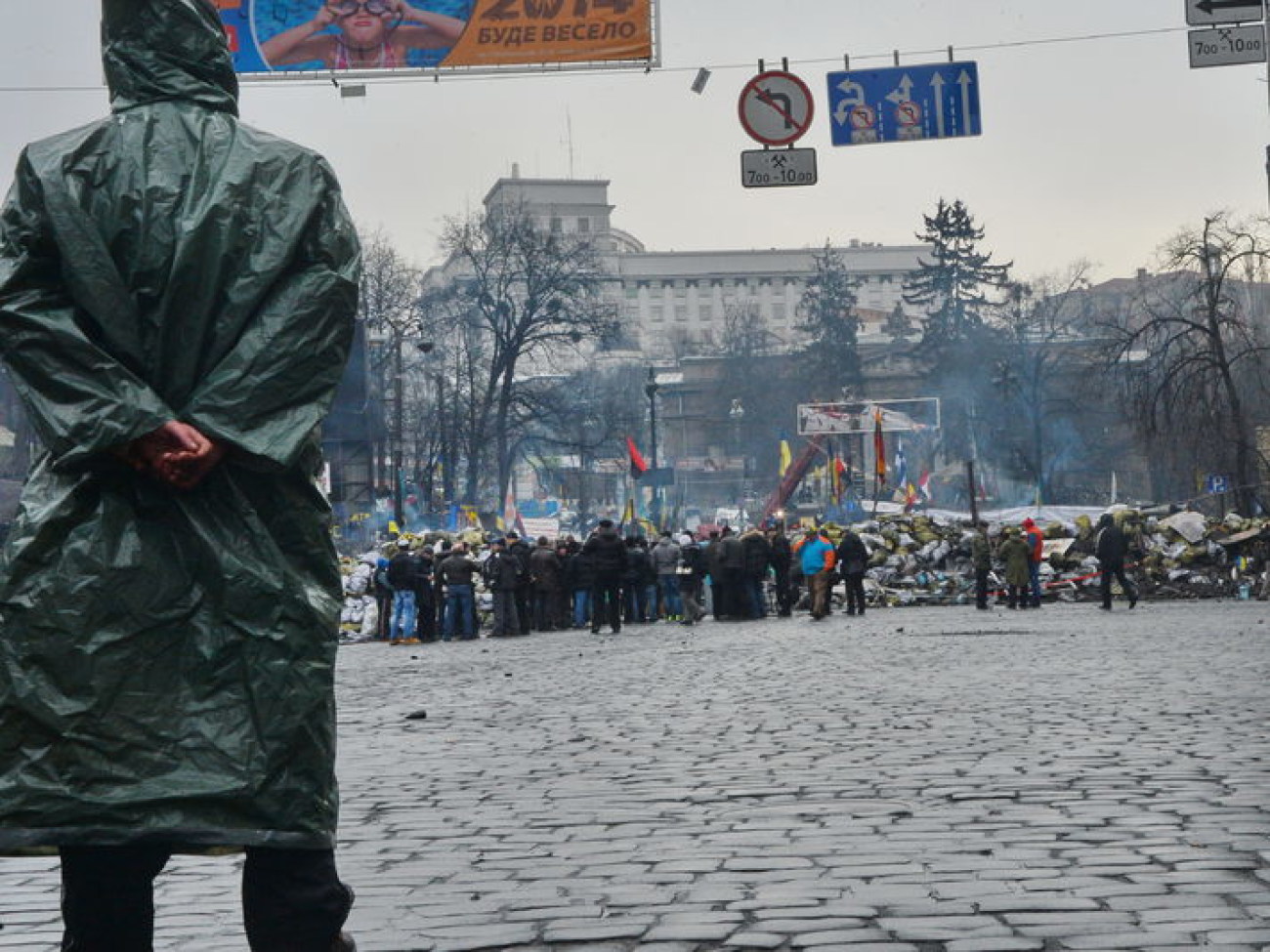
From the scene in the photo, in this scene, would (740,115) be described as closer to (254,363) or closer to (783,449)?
(254,363)

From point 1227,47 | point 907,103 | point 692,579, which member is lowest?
point 692,579

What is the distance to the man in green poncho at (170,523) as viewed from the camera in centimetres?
335

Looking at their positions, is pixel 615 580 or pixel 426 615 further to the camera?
pixel 426 615

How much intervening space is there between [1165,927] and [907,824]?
6.61 feet

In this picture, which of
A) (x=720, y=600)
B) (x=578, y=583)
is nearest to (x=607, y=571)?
(x=578, y=583)

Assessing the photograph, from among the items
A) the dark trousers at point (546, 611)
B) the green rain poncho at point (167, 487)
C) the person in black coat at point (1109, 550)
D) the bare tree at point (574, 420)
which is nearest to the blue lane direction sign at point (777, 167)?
the person in black coat at point (1109, 550)

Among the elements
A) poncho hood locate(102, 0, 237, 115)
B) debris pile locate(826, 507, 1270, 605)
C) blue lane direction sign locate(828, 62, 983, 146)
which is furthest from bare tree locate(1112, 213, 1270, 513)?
poncho hood locate(102, 0, 237, 115)

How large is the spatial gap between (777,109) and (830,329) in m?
85.8

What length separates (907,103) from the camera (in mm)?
20281

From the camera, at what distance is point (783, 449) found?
67562 millimetres

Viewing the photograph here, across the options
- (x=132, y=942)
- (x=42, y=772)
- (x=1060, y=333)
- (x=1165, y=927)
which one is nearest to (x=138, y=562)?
(x=42, y=772)

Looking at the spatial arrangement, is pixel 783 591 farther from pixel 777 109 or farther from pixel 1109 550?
pixel 777 109

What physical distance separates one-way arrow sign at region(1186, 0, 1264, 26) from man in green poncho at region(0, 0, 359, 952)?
1545cm

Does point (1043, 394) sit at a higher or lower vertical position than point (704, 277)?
lower
